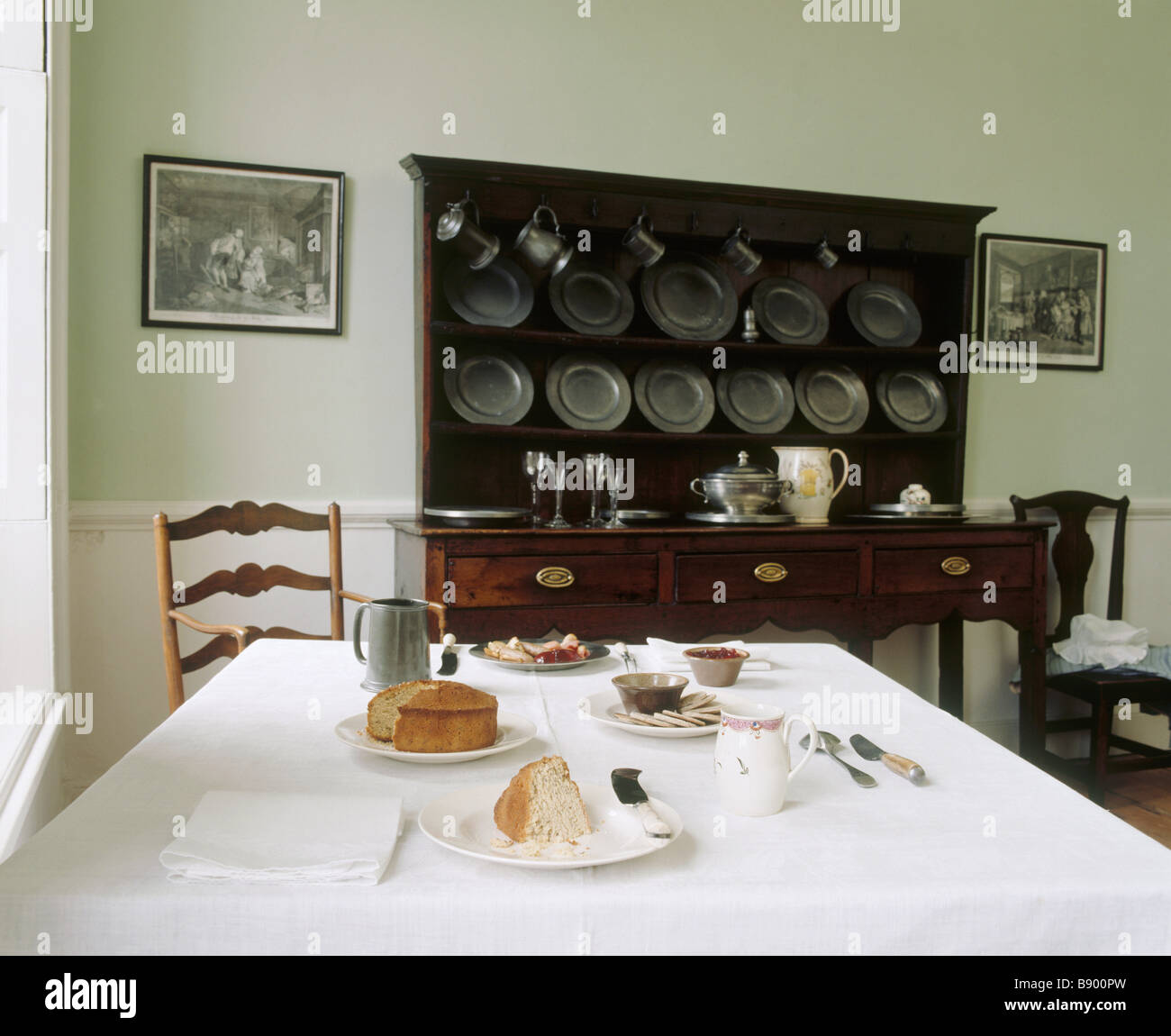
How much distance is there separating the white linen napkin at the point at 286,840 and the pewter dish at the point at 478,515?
1816 mm

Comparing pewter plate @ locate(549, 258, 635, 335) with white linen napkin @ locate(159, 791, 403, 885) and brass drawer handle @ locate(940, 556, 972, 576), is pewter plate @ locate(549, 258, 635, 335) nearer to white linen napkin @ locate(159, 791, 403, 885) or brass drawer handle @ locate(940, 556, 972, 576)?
brass drawer handle @ locate(940, 556, 972, 576)

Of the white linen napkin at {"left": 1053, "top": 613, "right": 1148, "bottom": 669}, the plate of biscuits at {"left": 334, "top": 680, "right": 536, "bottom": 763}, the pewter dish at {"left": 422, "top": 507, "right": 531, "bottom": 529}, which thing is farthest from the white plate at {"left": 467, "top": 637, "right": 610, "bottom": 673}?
the white linen napkin at {"left": 1053, "top": 613, "right": 1148, "bottom": 669}

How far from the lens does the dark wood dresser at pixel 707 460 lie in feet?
8.96

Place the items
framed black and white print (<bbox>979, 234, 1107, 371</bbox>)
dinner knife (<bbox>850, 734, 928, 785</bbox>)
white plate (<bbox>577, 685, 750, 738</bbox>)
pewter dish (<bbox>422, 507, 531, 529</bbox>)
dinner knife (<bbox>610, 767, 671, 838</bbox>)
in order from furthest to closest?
framed black and white print (<bbox>979, 234, 1107, 371</bbox>)
pewter dish (<bbox>422, 507, 531, 529</bbox>)
white plate (<bbox>577, 685, 750, 738</bbox>)
dinner knife (<bbox>850, 734, 928, 785</bbox>)
dinner knife (<bbox>610, 767, 671, 838</bbox>)

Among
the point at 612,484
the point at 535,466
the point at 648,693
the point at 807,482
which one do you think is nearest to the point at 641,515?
the point at 612,484

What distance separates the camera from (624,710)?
1.28m

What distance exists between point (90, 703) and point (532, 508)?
1485 mm

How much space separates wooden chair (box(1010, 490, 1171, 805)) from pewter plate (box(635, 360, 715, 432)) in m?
1.23

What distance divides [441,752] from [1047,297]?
348 centimetres

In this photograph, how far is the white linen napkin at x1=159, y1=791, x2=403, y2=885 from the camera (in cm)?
77

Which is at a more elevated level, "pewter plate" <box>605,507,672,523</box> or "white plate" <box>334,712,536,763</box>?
"pewter plate" <box>605,507,672,523</box>

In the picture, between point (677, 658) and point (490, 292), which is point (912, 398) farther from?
Result: point (677, 658)

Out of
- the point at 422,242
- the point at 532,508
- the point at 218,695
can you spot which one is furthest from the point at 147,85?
the point at 218,695
